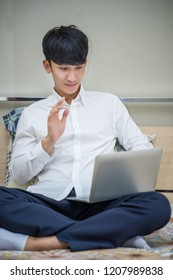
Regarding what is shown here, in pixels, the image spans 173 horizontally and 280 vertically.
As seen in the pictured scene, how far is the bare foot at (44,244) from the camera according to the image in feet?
3.51

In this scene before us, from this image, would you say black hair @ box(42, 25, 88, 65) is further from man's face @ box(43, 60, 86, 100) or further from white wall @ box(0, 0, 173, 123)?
white wall @ box(0, 0, 173, 123)

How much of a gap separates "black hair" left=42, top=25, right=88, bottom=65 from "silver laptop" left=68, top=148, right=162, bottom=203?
419 mm

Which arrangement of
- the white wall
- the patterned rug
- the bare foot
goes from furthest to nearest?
the white wall, the bare foot, the patterned rug

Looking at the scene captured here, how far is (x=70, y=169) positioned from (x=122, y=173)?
296 mm

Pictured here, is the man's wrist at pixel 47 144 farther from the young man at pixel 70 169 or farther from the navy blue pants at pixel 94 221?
the navy blue pants at pixel 94 221

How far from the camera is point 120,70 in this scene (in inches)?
71.1

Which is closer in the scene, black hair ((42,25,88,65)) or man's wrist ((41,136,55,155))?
man's wrist ((41,136,55,155))

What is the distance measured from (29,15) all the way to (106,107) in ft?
1.81

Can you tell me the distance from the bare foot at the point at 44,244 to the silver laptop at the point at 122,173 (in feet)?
0.47

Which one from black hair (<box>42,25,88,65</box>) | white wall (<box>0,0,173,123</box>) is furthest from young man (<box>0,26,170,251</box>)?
white wall (<box>0,0,173,123</box>)

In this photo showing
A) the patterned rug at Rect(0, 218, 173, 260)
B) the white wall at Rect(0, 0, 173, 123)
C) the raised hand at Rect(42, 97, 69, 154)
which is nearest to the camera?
the patterned rug at Rect(0, 218, 173, 260)

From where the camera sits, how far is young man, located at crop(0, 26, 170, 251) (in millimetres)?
1080

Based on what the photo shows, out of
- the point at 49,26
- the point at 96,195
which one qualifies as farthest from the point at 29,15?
the point at 96,195
